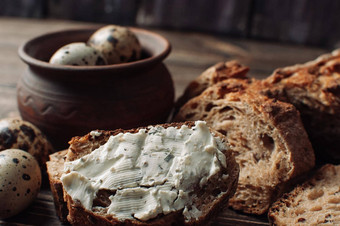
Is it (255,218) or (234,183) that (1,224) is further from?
(255,218)

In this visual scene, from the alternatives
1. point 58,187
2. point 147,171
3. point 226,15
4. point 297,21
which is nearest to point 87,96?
point 58,187

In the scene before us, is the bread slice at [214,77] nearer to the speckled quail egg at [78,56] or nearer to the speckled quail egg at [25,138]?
the speckled quail egg at [78,56]

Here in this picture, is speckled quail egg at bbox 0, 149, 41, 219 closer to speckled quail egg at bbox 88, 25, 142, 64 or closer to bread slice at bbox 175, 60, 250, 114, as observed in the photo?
speckled quail egg at bbox 88, 25, 142, 64

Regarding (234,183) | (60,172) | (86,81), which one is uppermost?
(86,81)

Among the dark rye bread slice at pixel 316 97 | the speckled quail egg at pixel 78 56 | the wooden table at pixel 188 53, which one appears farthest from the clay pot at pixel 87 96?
the wooden table at pixel 188 53

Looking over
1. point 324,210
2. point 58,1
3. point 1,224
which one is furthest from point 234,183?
point 58,1

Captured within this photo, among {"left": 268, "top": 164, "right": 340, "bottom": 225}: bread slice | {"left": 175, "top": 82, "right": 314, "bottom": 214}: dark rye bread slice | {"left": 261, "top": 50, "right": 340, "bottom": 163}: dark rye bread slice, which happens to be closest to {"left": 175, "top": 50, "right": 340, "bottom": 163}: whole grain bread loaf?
{"left": 261, "top": 50, "right": 340, "bottom": 163}: dark rye bread slice

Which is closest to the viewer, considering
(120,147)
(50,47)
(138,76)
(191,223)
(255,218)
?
(191,223)
